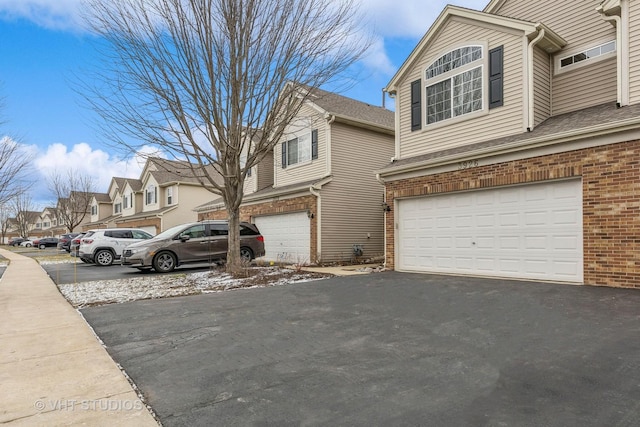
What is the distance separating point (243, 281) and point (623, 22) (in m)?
10.4

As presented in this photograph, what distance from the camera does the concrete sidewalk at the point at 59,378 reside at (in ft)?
9.89

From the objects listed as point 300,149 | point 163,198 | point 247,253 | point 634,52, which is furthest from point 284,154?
point 163,198

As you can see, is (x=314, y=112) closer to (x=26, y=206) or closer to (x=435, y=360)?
(x=435, y=360)

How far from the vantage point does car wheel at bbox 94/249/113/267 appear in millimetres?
16869

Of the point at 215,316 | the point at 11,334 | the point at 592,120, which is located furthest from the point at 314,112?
the point at 11,334

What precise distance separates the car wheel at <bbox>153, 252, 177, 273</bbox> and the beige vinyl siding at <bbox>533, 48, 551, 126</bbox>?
11.8 meters

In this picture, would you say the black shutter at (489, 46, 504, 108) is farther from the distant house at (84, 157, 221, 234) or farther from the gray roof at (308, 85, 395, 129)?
the distant house at (84, 157, 221, 234)

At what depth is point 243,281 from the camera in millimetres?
10117

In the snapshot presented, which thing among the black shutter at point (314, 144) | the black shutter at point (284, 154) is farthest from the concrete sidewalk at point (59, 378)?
the black shutter at point (284, 154)

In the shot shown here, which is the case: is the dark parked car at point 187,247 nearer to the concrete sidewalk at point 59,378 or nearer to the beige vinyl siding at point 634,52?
the concrete sidewalk at point 59,378

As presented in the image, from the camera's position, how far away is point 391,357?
4.19 metres

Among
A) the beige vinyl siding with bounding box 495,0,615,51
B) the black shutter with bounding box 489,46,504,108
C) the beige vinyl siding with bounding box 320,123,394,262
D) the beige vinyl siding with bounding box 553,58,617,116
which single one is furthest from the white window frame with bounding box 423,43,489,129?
the beige vinyl siding with bounding box 320,123,394,262

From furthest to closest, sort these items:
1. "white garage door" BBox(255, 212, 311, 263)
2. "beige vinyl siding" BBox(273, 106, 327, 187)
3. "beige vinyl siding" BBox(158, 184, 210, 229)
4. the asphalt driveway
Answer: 1. "beige vinyl siding" BBox(158, 184, 210, 229)
2. "beige vinyl siding" BBox(273, 106, 327, 187)
3. "white garage door" BBox(255, 212, 311, 263)
4. the asphalt driveway

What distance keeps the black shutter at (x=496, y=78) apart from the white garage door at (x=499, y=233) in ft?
8.08
